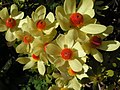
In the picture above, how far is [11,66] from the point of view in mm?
2334

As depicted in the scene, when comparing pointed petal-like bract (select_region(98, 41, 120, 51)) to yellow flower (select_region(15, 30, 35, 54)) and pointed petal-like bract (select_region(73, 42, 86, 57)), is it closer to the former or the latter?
pointed petal-like bract (select_region(73, 42, 86, 57))

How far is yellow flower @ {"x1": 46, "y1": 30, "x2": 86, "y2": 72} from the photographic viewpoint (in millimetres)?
1533

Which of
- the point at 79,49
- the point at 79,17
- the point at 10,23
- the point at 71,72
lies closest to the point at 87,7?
the point at 79,17

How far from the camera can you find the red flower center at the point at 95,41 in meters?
1.56

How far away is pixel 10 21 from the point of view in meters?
1.77

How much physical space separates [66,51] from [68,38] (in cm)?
12

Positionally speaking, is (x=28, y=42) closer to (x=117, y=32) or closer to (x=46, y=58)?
(x=46, y=58)

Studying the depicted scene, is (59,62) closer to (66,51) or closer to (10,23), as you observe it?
(66,51)

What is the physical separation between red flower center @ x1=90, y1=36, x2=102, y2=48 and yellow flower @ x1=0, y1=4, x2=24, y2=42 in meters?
0.35

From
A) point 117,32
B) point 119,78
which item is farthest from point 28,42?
point 117,32

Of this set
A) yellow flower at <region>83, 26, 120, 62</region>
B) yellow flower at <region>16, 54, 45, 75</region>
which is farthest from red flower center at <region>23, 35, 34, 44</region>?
yellow flower at <region>83, 26, 120, 62</region>

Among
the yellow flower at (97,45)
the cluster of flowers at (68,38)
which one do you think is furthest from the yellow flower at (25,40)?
the yellow flower at (97,45)

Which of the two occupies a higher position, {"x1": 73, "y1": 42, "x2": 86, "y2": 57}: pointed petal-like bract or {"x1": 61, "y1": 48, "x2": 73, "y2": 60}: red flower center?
{"x1": 73, "y1": 42, "x2": 86, "y2": 57}: pointed petal-like bract

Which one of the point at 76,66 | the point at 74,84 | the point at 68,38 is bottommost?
the point at 74,84
